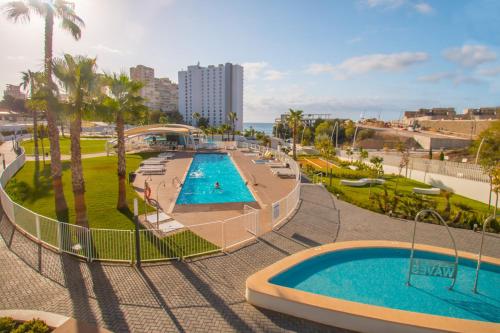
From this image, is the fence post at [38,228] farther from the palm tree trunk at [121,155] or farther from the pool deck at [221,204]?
the pool deck at [221,204]

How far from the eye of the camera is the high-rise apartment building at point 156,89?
159m

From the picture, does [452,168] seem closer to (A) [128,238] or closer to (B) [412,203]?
(B) [412,203]

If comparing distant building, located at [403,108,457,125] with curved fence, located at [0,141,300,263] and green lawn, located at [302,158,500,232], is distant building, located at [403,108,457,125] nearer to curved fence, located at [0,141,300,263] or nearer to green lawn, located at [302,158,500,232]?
green lawn, located at [302,158,500,232]

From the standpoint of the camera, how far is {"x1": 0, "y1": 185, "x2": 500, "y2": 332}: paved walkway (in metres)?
6.88

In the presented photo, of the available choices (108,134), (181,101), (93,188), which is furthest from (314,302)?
(181,101)

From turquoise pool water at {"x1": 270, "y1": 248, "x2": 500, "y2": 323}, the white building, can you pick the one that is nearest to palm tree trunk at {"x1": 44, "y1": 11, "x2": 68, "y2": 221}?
turquoise pool water at {"x1": 270, "y1": 248, "x2": 500, "y2": 323}

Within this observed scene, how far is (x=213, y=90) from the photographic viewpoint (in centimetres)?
14925

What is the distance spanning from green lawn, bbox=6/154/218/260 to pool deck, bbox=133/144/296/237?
1370 mm

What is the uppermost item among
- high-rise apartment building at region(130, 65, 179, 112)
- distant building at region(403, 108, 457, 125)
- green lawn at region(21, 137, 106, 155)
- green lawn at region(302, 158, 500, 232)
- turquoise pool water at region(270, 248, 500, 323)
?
high-rise apartment building at region(130, 65, 179, 112)

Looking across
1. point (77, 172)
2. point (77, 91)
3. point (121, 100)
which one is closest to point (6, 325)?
point (77, 172)

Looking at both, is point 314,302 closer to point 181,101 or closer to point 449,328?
point 449,328

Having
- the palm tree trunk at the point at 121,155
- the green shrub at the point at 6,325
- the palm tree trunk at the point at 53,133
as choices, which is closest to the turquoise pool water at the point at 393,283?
the green shrub at the point at 6,325

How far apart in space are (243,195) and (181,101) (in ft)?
478

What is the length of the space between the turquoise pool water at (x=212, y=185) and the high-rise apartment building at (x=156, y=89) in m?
139
